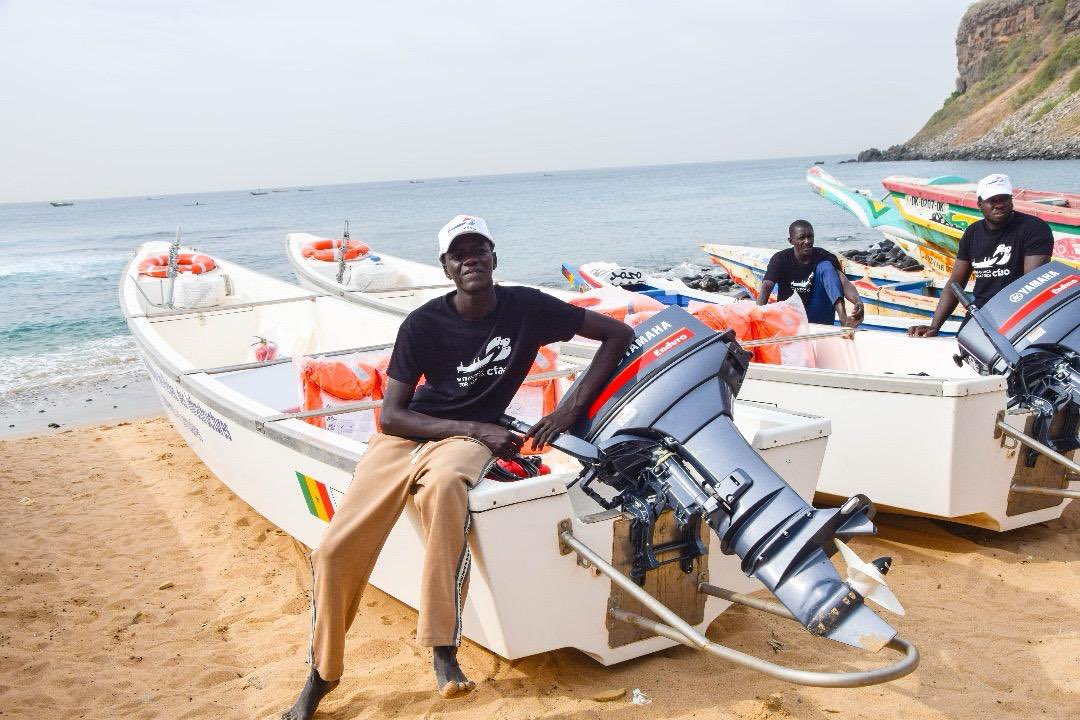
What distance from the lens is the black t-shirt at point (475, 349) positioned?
10.2 feet

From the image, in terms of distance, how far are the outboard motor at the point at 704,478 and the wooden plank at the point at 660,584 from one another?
0.04m

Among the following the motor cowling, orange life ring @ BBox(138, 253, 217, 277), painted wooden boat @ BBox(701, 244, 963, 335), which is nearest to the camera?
the motor cowling

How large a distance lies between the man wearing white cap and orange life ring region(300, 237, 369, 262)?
701cm

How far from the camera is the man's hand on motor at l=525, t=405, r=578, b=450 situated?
9.82 ft

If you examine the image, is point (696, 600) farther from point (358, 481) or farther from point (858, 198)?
point (858, 198)

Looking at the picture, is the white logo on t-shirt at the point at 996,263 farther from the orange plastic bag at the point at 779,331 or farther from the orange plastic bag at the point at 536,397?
the orange plastic bag at the point at 536,397

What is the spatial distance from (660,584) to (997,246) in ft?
11.8

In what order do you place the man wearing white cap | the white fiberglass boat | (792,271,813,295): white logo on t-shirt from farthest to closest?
(792,271,813,295): white logo on t-shirt
the man wearing white cap
the white fiberglass boat

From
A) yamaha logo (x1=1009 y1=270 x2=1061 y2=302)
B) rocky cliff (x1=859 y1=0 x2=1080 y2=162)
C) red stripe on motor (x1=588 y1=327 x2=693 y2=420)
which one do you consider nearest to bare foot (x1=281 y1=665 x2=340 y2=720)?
red stripe on motor (x1=588 y1=327 x2=693 y2=420)

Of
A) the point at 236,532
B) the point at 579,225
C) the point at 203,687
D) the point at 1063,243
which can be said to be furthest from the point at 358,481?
the point at 579,225

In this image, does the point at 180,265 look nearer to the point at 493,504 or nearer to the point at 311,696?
the point at 311,696

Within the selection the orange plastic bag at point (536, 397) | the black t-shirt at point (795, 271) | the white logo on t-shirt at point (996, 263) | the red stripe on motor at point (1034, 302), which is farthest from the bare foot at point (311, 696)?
the white logo on t-shirt at point (996, 263)

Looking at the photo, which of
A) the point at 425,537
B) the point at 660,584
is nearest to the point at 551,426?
the point at 425,537

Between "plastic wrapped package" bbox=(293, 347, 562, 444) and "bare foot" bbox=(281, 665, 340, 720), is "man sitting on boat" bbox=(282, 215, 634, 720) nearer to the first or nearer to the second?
"bare foot" bbox=(281, 665, 340, 720)
